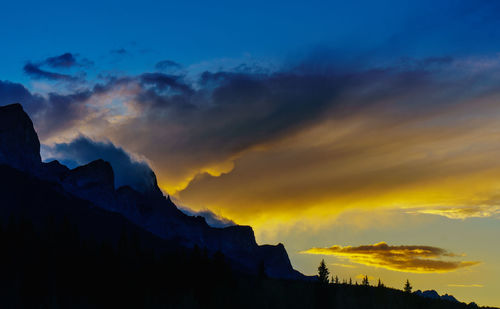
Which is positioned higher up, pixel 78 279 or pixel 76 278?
pixel 76 278

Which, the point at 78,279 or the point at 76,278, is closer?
the point at 78,279

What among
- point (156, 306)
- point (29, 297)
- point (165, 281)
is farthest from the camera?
point (165, 281)

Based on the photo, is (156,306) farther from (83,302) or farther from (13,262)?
(13,262)

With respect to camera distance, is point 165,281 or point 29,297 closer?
point 29,297

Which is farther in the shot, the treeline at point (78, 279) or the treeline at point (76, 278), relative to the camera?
the treeline at point (78, 279)

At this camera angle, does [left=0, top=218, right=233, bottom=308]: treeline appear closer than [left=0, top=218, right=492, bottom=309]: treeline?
Yes

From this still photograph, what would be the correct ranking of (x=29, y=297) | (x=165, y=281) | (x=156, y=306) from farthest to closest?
1. (x=165, y=281)
2. (x=156, y=306)
3. (x=29, y=297)

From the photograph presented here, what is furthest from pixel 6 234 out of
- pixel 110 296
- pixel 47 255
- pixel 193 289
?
pixel 193 289

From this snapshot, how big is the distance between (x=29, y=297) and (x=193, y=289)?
175 ft

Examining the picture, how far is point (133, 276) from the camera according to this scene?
184375mm

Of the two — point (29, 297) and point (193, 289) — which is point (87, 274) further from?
point (193, 289)

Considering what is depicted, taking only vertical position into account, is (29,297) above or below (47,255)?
below

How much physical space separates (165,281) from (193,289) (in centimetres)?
1001

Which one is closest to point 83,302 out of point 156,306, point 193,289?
point 156,306
